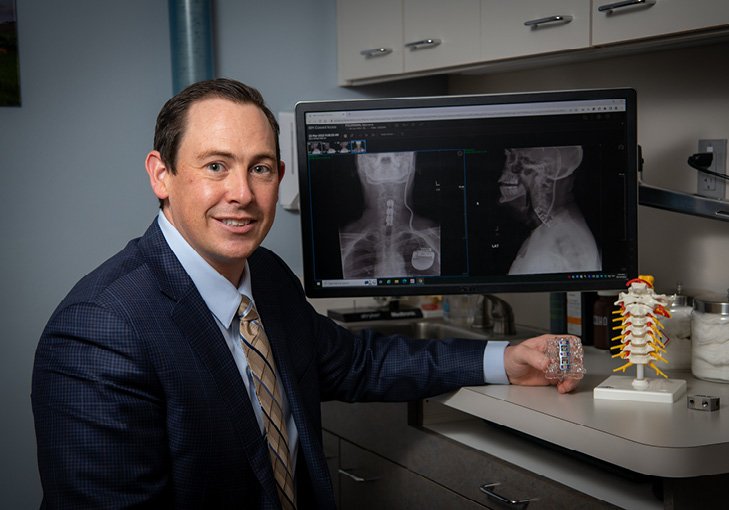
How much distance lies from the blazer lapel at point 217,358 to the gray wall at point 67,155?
1061mm

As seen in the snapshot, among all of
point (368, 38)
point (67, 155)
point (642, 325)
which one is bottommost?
point (642, 325)

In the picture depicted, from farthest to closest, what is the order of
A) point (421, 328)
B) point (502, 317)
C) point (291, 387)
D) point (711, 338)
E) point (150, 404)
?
point (421, 328), point (502, 317), point (711, 338), point (291, 387), point (150, 404)

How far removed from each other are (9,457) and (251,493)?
1.24m

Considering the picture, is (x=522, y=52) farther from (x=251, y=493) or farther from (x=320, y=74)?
(x=251, y=493)

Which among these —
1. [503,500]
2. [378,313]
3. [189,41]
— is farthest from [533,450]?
[189,41]

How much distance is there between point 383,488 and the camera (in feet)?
6.39

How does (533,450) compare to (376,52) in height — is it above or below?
Answer: below

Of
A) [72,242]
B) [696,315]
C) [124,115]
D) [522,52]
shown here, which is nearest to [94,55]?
[124,115]

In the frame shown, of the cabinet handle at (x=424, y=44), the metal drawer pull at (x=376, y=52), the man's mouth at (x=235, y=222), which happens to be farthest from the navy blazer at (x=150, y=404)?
the metal drawer pull at (x=376, y=52)

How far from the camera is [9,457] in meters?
2.39

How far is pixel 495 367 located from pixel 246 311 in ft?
1.61

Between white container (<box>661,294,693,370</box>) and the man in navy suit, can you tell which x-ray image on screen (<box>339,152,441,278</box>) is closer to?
the man in navy suit

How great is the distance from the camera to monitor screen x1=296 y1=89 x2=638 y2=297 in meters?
1.80

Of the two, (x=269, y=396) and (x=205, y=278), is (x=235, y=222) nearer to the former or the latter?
(x=205, y=278)
